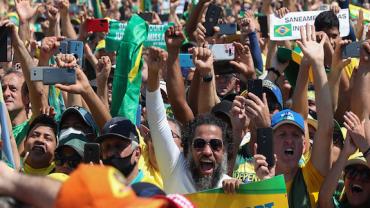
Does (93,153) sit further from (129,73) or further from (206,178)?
(129,73)

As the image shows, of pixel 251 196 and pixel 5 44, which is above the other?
pixel 5 44

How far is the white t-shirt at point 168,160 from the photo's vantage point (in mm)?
5082

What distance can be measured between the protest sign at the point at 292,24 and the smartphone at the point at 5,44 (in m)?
2.63

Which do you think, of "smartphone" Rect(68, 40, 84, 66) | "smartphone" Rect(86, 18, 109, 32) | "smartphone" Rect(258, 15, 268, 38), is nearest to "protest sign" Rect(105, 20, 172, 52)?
"smartphone" Rect(86, 18, 109, 32)

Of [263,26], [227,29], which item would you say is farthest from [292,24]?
[263,26]

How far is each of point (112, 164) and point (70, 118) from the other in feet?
2.98

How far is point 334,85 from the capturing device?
20.6ft

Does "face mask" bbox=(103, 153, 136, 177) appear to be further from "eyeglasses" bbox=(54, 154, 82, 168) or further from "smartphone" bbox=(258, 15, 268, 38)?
"smartphone" bbox=(258, 15, 268, 38)

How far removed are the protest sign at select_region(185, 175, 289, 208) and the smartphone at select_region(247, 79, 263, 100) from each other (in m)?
0.69

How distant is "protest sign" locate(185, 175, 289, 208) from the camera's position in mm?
4629

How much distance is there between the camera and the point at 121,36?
8.46m

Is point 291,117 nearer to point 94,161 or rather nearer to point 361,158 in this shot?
point 361,158

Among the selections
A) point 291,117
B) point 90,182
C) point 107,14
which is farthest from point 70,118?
point 107,14

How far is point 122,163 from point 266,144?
80cm
